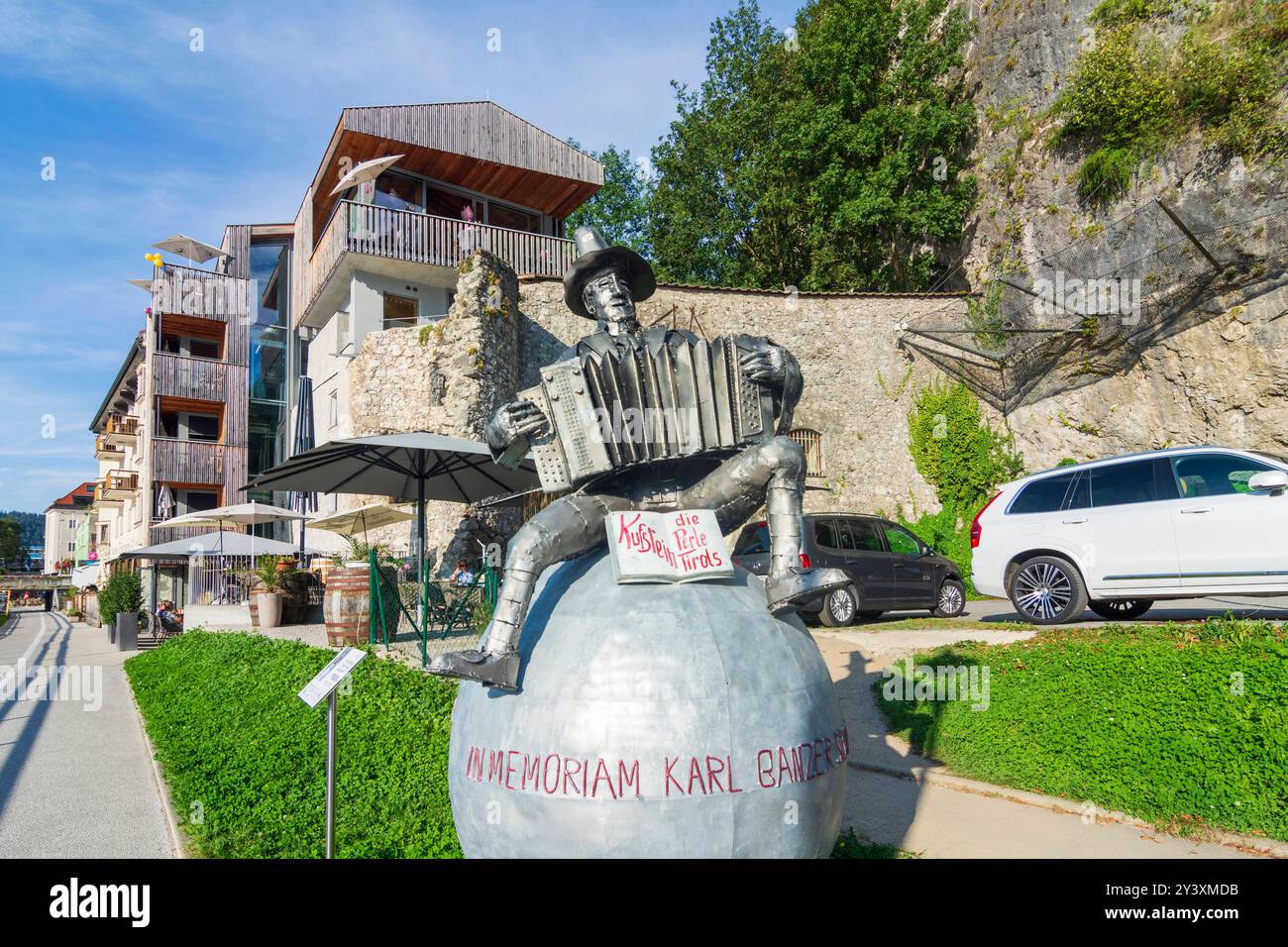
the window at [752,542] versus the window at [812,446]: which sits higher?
the window at [812,446]

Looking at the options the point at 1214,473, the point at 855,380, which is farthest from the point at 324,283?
the point at 1214,473

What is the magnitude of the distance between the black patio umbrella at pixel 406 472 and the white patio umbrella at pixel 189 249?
2198 cm

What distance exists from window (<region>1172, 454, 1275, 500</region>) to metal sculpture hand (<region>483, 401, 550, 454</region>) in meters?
8.19

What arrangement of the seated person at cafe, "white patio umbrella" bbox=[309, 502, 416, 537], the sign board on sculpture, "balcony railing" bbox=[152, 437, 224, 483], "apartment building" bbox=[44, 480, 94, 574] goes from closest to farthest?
the sign board on sculpture < the seated person at cafe < "white patio umbrella" bbox=[309, 502, 416, 537] < "balcony railing" bbox=[152, 437, 224, 483] < "apartment building" bbox=[44, 480, 94, 574]

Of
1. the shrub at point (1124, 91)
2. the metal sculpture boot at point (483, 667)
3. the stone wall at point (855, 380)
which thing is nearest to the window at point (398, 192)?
the stone wall at point (855, 380)

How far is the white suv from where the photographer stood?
834cm

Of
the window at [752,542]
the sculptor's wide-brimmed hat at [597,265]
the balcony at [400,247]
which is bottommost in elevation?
the window at [752,542]

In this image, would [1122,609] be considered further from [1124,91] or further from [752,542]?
[1124,91]

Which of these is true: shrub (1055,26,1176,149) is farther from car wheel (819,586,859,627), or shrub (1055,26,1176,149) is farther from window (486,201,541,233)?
window (486,201,541,233)

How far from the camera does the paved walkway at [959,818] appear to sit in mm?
5766

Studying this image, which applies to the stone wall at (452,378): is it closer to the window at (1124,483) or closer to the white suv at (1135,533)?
the white suv at (1135,533)

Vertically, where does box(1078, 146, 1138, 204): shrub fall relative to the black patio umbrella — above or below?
above

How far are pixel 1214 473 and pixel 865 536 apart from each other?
22.5 ft

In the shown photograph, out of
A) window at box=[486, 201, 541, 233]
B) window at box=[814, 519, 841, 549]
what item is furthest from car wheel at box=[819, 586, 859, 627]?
window at box=[486, 201, 541, 233]
